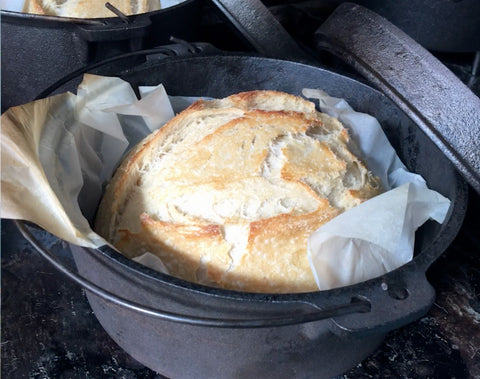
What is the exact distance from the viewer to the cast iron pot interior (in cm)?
78

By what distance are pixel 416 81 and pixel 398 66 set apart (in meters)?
0.06

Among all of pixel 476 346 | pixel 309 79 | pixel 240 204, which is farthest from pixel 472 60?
pixel 240 204

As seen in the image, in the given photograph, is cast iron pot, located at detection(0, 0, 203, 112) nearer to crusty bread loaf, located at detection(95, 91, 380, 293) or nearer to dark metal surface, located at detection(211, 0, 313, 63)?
dark metal surface, located at detection(211, 0, 313, 63)

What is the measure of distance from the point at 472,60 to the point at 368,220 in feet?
4.86

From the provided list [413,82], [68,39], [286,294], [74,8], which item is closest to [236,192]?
[286,294]

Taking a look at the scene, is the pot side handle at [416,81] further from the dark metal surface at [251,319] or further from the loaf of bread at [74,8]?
the loaf of bread at [74,8]

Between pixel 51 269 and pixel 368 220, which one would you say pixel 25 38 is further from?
pixel 368 220

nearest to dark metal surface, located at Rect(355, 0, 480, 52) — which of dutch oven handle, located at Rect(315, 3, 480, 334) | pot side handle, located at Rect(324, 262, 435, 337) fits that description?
dutch oven handle, located at Rect(315, 3, 480, 334)

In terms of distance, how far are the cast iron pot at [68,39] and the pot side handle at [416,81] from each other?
0.44 m

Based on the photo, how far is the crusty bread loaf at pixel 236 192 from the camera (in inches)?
38.2

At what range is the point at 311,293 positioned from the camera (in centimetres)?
79

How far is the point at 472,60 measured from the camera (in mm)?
2176

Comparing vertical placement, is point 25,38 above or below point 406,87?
below

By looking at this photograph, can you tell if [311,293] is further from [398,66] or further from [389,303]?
[398,66]
